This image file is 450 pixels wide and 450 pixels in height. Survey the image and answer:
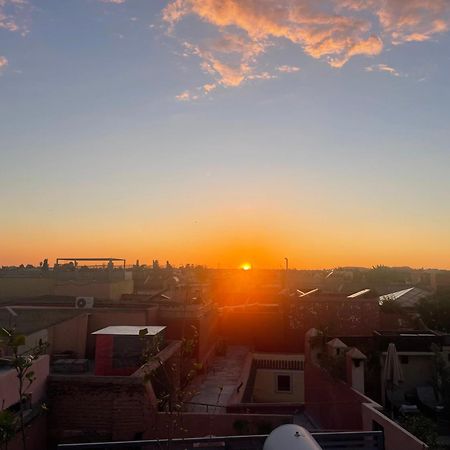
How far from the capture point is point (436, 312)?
2677 cm

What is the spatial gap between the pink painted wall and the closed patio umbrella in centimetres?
1015

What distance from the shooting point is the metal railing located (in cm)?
677

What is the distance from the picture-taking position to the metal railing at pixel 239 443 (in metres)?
6.77

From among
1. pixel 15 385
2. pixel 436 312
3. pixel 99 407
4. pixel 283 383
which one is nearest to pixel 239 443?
pixel 15 385

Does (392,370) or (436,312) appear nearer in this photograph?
(392,370)

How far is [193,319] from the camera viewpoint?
73.4ft

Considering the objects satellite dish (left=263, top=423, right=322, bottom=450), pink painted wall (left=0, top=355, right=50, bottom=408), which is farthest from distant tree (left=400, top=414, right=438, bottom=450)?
pink painted wall (left=0, top=355, right=50, bottom=408)

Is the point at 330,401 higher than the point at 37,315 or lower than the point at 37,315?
lower

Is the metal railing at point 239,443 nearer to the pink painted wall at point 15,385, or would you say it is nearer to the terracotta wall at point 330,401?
the pink painted wall at point 15,385

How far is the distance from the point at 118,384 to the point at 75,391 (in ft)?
4.22

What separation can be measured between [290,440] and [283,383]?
62.1 feet

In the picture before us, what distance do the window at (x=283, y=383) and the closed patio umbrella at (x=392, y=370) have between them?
10.2m

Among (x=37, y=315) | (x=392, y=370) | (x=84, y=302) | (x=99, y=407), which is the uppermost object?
(x=84, y=302)

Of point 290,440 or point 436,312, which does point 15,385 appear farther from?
point 436,312
